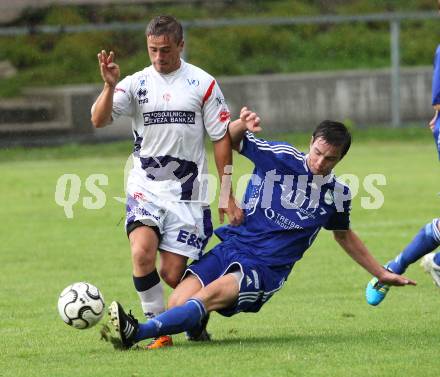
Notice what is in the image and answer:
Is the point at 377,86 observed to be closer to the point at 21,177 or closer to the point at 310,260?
the point at 21,177

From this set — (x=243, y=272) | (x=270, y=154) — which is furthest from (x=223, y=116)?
(x=243, y=272)

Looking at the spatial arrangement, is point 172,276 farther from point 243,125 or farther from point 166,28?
point 166,28

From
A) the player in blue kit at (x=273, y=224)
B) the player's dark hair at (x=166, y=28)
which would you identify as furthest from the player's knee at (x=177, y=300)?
the player's dark hair at (x=166, y=28)

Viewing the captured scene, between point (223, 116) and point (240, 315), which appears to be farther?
point (240, 315)

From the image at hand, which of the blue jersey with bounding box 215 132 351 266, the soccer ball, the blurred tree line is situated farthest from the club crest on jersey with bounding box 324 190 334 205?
the blurred tree line

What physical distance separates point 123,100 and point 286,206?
1.21 meters

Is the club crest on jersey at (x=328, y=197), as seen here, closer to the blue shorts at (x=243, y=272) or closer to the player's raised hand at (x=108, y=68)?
the blue shorts at (x=243, y=272)

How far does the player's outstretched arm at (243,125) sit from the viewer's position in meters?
6.69

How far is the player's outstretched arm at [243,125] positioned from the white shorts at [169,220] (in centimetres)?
51

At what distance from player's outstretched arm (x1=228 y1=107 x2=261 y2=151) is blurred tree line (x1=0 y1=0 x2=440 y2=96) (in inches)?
619

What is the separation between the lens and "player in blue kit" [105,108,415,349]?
679 cm

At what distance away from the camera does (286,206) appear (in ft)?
23.0

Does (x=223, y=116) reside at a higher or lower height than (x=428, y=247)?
higher

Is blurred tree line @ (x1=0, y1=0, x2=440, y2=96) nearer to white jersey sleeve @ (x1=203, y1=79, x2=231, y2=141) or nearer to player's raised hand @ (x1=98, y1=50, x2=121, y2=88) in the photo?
white jersey sleeve @ (x1=203, y1=79, x2=231, y2=141)
